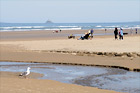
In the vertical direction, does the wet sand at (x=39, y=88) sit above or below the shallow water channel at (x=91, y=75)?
above

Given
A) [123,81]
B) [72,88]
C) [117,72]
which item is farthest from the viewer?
[117,72]

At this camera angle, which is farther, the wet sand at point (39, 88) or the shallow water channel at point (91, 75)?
the shallow water channel at point (91, 75)

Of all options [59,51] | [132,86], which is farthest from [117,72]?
[59,51]

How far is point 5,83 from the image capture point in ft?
34.5

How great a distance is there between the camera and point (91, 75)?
1356 centimetres

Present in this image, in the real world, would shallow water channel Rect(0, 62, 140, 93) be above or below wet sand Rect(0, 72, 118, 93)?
below

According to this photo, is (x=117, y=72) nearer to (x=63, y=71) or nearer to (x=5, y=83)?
(x=63, y=71)

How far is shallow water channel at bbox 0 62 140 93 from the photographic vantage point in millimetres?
11180

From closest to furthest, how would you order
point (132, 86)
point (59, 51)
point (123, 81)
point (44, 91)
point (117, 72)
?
1. point (44, 91)
2. point (132, 86)
3. point (123, 81)
4. point (117, 72)
5. point (59, 51)

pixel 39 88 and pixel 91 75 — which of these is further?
pixel 91 75

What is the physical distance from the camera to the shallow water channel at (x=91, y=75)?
11.2m

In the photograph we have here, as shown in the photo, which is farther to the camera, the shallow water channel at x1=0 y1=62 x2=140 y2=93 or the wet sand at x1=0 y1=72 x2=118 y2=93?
the shallow water channel at x1=0 y1=62 x2=140 y2=93

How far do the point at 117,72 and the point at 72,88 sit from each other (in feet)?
14.6

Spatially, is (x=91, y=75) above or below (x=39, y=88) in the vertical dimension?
below
